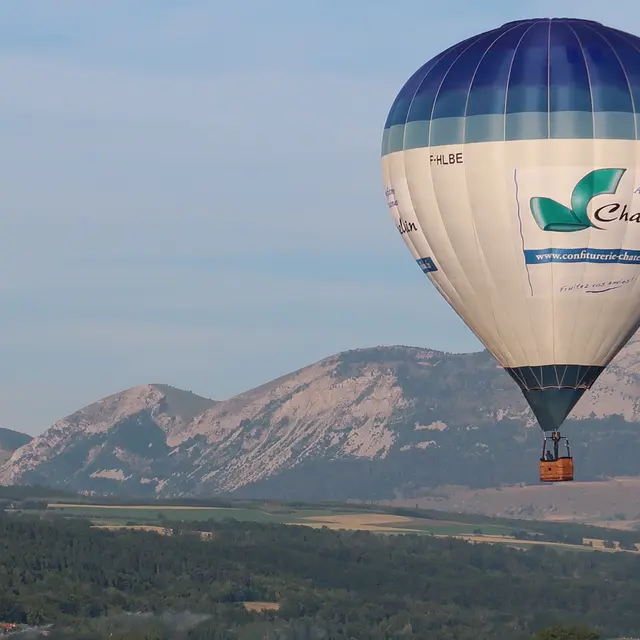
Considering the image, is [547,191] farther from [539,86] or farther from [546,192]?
[539,86]

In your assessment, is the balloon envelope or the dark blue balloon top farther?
the dark blue balloon top

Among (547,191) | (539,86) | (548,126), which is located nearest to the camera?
(547,191)

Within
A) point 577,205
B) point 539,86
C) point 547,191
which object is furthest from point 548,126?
point 577,205

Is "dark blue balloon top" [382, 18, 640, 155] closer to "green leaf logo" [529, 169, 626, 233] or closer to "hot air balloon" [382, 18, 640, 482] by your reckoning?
"hot air balloon" [382, 18, 640, 482]

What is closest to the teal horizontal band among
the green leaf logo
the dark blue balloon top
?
the dark blue balloon top

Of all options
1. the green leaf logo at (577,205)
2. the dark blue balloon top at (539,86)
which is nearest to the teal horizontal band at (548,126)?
the dark blue balloon top at (539,86)

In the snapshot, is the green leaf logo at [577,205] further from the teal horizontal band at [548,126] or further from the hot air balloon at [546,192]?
the teal horizontal band at [548,126]

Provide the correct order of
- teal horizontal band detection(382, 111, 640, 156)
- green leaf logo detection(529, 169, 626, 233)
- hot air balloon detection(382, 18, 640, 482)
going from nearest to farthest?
green leaf logo detection(529, 169, 626, 233) → hot air balloon detection(382, 18, 640, 482) → teal horizontal band detection(382, 111, 640, 156)
